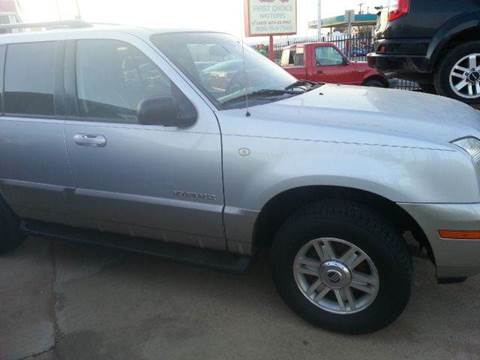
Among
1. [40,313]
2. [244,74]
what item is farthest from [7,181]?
[244,74]

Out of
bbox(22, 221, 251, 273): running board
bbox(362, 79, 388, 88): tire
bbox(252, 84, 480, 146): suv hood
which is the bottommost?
bbox(362, 79, 388, 88): tire

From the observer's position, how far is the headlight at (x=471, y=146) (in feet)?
8.05

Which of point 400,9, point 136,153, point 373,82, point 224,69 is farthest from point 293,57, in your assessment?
point 136,153

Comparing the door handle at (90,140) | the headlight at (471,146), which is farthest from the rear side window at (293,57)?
the headlight at (471,146)

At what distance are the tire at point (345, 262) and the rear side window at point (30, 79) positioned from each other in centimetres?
196

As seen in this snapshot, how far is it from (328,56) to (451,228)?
902 cm

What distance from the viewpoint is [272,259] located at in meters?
2.90

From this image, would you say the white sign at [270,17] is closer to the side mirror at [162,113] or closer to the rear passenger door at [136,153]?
the rear passenger door at [136,153]

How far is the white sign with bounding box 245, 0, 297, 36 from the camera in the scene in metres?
12.8

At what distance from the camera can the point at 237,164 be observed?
277cm

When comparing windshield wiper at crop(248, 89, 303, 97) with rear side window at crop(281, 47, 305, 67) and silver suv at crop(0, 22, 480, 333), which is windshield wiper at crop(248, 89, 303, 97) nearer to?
silver suv at crop(0, 22, 480, 333)

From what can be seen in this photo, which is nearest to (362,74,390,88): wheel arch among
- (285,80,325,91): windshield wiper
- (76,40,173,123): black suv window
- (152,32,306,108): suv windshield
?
(285,80,325,91): windshield wiper

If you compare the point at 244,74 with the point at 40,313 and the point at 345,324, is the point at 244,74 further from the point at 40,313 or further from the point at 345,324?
the point at 40,313

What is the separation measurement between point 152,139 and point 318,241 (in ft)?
3.85
